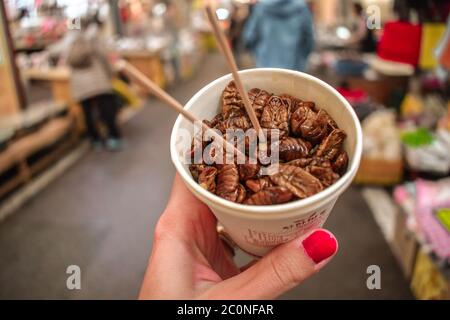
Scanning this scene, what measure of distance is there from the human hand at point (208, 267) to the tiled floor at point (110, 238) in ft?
5.12

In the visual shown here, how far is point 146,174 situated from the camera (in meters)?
4.14

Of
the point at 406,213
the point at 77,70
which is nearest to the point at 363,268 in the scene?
the point at 406,213

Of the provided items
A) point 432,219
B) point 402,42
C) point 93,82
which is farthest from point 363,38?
point 432,219

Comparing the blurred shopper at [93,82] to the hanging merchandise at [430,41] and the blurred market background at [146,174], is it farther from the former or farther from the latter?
the hanging merchandise at [430,41]

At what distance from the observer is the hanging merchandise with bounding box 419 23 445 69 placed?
2416 mm

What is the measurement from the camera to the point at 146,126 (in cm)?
559

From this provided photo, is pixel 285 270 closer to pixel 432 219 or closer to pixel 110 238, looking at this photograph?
pixel 432 219

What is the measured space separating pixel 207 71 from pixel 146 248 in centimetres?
694

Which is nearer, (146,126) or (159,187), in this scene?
(159,187)

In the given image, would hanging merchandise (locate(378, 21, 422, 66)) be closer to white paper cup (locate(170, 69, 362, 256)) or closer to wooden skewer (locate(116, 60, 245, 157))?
white paper cup (locate(170, 69, 362, 256))

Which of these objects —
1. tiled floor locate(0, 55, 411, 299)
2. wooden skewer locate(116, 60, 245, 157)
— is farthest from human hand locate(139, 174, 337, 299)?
tiled floor locate(0, 55, 411, 299)

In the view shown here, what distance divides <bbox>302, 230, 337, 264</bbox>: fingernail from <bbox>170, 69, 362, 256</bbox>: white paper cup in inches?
1.2

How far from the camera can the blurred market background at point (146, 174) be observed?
2434mm
